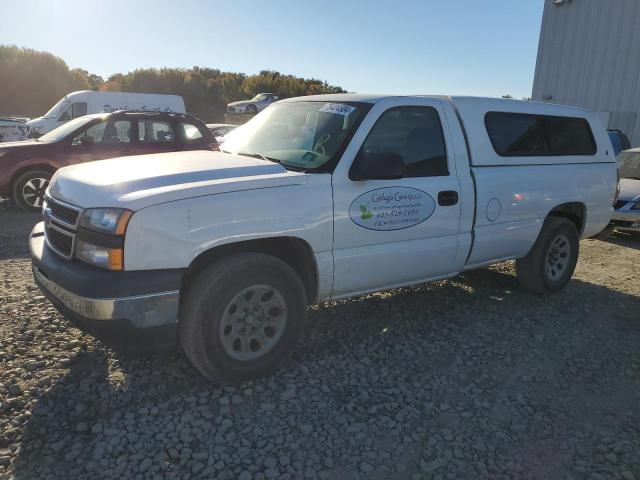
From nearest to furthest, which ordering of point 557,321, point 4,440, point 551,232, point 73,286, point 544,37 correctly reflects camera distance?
point 4,440, point 73,286, point 557,321, point 551,232, point 544,37

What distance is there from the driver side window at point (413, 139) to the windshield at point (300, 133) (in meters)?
0.22

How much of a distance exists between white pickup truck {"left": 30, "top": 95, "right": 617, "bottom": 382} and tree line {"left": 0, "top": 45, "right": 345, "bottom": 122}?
1649 inches

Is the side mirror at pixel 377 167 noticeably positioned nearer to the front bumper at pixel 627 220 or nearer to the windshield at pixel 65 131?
the front bumper at pixel 627 220

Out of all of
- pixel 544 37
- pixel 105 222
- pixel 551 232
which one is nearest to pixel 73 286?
pixel 105 222

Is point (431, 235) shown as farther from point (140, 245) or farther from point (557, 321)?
point (140, 245)

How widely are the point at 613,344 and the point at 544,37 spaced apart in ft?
51.8

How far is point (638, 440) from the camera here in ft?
9.80

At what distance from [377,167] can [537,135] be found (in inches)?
90.4

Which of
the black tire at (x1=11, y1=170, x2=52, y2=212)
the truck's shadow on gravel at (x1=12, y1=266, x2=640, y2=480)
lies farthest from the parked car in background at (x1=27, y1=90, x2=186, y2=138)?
the truck's shadow on gravel at (x1=12, y1=266, x2=640, y2=480)

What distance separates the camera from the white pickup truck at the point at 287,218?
291 centimetres

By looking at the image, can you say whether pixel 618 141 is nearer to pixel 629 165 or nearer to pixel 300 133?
pixel 629 165

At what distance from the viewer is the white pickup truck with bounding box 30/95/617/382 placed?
9.55 feet

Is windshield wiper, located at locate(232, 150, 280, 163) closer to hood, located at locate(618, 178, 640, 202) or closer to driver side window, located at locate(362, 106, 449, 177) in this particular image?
driver side window, located at locate(362, 106, 449, 177)

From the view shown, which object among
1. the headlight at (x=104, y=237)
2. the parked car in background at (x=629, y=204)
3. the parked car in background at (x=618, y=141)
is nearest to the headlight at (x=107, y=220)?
the headlight at (x=104, y=237)
